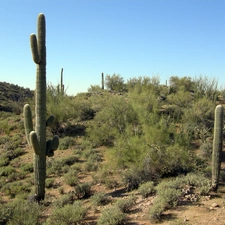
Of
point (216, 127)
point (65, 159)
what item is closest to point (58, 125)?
point (65, 159)

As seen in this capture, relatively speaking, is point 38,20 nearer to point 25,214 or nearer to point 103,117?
point 25,214

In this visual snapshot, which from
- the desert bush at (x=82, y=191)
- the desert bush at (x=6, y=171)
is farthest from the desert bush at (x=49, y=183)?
the desert bush at (x=6, y=171)

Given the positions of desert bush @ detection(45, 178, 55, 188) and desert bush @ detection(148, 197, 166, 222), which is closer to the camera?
desert bush @ detection(148, 197, 166, 222)

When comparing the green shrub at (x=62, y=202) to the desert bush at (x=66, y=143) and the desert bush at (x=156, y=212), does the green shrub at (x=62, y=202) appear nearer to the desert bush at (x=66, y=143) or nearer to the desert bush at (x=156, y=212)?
the desert bush at (x=156, y=212)

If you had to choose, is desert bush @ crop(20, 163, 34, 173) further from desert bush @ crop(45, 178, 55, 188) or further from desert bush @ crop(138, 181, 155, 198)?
desert bush @ crop(138, 181, 155, 198)

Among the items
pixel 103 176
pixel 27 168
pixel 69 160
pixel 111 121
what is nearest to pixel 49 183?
pixel 103 176

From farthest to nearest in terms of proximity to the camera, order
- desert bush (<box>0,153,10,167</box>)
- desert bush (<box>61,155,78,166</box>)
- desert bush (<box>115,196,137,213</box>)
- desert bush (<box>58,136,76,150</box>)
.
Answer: desert bush (<box>58,136,76,150</box>) < desert bush (<box>0,153,10,167</box>) < desert bush (<box>61,155,78,166</box>) < desert bush (<box>115,196,137,213</box>)

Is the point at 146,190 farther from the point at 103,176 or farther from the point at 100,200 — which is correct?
the point at 103,176

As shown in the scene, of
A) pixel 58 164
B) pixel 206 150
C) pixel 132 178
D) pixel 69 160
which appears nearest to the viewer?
pixel 132 178

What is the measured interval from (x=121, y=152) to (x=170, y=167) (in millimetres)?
2030

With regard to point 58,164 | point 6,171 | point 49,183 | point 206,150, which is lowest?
point 49,183

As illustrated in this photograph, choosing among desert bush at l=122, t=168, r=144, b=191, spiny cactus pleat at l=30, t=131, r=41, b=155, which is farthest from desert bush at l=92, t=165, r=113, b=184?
spiny cactus pleat at l=30, t=131, r=41, b=155

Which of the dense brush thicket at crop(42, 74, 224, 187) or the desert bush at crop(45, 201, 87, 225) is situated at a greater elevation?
the dense brush thicket at crop(42, 74, 224, 187)

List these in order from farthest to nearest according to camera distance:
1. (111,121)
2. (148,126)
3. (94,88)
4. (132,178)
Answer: (94,88), (111,121), (148,126), (132,178)
